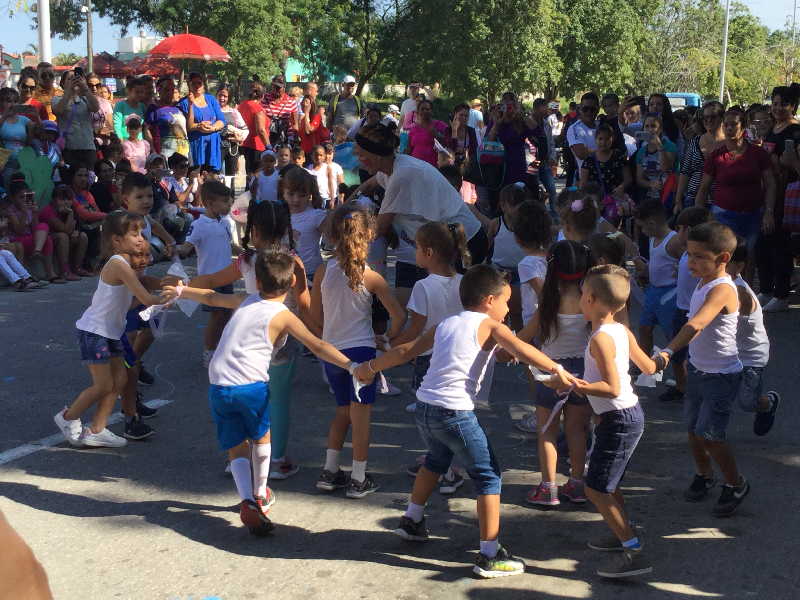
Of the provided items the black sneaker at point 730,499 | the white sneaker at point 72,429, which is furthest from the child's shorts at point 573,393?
the white sneaker at point 72,429

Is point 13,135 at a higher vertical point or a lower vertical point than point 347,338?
higher

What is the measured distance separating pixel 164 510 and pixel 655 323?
377 centimetres

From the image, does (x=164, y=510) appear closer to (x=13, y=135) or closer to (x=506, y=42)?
(x=13, y=135)

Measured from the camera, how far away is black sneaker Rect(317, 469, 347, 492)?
5250 millimetres

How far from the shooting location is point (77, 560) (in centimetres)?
441

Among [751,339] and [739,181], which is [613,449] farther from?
[739,181]

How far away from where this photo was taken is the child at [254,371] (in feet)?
15.3

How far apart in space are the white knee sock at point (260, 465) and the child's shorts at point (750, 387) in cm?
262

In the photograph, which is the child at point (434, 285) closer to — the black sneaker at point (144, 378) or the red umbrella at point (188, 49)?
the black sneaker at point (144, 378)

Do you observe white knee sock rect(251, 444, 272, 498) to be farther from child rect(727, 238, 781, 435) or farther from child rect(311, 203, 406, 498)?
child rect(727, 238, 781, 435)

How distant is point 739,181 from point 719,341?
16.4 feet

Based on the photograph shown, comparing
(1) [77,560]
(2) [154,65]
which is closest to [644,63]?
(2) [154,65]

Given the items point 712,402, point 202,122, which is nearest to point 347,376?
point 712,402

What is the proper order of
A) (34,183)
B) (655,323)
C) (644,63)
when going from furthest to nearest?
1. (644,63)
2. (34,183)
3. (655,323)
